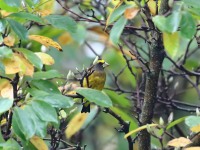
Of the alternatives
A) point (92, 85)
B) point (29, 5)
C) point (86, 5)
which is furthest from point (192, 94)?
point (29, 5)

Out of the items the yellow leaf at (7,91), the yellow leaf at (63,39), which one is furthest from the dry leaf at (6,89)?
the yellow leaf at (63,39)

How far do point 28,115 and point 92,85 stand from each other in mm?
603

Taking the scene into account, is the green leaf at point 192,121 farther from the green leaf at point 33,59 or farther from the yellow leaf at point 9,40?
the yellow leaf at point 9,40

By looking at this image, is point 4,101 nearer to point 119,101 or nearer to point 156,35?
point 156,35

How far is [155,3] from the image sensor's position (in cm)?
203

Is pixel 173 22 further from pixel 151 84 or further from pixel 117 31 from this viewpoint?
pixel 151 84

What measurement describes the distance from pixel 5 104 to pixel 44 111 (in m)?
0.11

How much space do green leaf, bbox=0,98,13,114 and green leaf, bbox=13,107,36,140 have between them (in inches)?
1.5

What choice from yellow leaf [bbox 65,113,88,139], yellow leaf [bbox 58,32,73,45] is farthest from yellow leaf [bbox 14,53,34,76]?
yellow leaf [bbox 58,32,73,45]

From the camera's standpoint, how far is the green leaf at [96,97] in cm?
173

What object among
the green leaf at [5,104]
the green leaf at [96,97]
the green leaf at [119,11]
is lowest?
the green leaf at [96,97]

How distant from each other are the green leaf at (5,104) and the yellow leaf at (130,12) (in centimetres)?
38

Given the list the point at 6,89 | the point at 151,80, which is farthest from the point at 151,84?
the point at 6,89

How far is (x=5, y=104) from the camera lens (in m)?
1.52
